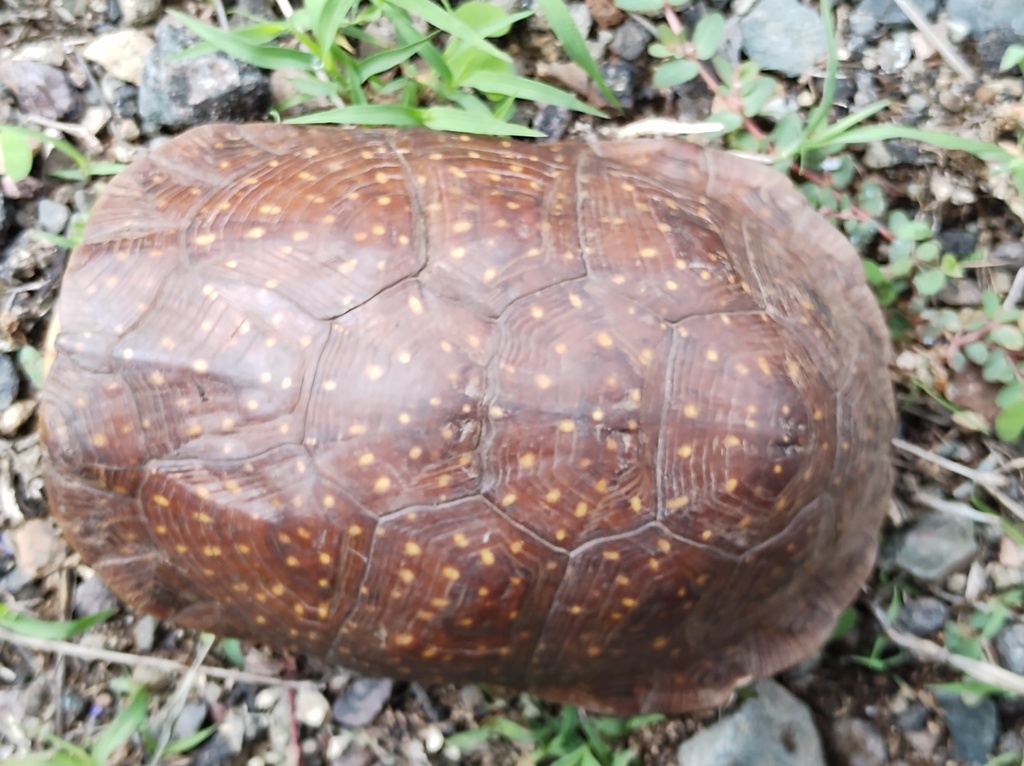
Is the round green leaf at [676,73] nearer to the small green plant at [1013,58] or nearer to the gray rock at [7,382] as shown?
the small green plant at [1013,58]

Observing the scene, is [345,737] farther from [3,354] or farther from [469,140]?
[469,140]

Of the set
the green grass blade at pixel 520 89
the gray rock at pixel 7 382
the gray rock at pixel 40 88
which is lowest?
the gray rock at pixel 7 382

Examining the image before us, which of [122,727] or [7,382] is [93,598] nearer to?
[122,727]

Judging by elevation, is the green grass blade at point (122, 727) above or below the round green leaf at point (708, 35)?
below

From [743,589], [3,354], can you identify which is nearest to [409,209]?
[743,589]

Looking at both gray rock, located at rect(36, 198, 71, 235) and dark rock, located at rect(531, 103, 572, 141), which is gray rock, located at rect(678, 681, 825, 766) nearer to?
dark rock, located at rect(531, 103, 572, 141)

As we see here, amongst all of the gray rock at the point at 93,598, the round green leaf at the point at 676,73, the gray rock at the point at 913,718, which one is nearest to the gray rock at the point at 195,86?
the round green leaf at the point at 676,73
